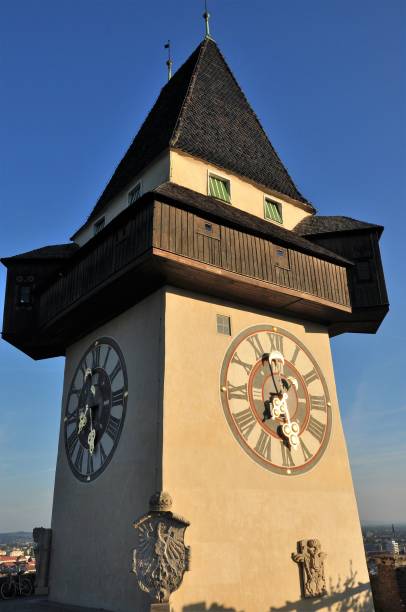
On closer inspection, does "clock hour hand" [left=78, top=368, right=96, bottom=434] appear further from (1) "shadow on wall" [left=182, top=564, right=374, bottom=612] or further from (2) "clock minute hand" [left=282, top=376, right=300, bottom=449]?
(1) "shadow on wall" [left=182, top=564, right=374, bottom=612]

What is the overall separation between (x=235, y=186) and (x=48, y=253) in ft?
13.5

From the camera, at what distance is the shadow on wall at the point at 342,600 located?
8.47 metres

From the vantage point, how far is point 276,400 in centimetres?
953

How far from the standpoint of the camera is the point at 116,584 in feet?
27.1

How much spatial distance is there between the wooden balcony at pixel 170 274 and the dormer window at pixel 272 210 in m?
1.47

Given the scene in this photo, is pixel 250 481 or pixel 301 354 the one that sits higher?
pixel 301 354

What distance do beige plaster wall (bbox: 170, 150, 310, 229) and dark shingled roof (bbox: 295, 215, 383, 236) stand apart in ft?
0.58

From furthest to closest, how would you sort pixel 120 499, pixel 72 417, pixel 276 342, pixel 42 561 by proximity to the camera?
pixel 72 417
pixel 42 561
pixel 276 342
pixel 120 499

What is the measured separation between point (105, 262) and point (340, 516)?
568cm

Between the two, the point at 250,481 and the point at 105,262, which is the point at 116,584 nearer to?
the point at 250,481

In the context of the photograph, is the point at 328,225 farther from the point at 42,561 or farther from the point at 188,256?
the point at 42,561

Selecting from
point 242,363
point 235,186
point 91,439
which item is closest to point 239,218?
point 235,186

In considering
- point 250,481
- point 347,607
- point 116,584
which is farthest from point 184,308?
point 347,607

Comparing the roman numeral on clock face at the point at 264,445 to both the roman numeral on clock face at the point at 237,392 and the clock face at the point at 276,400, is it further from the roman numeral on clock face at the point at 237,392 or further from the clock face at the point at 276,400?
the roman numeral on clock face at the point at 237,392
